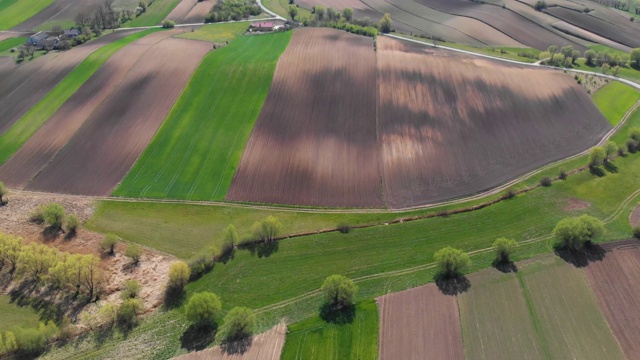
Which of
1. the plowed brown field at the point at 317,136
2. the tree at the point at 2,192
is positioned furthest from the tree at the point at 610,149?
the tree at the point at 2,192

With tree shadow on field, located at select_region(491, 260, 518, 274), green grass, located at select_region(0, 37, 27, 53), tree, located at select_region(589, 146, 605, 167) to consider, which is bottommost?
tree shadow on field, located at select_region(491, 260, 518, 274)

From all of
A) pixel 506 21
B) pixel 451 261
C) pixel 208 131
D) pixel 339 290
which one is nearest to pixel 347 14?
pixel 506 21

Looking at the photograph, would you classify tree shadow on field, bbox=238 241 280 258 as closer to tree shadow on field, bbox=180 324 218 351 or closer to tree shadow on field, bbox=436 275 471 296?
tree shadow on field, bbox=180 324 218 351

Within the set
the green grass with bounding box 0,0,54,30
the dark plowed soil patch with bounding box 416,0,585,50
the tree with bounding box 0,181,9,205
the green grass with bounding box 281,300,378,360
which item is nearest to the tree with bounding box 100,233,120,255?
the tree with bounding box 0,181,9,205

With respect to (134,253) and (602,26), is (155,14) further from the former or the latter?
(602,26)

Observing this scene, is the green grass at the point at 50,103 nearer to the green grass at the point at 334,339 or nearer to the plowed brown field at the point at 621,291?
the green grass at the point at 334,339

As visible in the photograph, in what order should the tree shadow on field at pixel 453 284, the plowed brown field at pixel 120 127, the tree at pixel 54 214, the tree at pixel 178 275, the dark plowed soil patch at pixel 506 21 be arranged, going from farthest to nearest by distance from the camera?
the dark plowed soil patch at pixel 506 21, the plowed brown field at pixel 120 127, the tree at pixel 54 214, the tree at pixel 178 275, the tree shadow on field at pixel 453 284

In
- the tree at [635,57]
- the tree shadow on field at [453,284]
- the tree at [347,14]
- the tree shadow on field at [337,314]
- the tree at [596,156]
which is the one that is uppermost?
the tree at [347,14]
